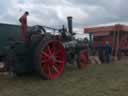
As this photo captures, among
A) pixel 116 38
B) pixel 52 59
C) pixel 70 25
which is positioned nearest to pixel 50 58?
pixel 52 59

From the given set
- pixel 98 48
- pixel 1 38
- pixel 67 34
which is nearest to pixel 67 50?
pixel 67 34

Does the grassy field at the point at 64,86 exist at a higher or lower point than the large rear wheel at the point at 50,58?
lower

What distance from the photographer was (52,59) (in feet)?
22.4

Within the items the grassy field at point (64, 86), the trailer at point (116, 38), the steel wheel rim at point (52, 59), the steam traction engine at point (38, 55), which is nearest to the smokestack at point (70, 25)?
the steam traction engine at point (38, 55)

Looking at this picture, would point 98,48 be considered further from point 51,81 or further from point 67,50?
point 51,81

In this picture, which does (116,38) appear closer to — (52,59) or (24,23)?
(52,59)

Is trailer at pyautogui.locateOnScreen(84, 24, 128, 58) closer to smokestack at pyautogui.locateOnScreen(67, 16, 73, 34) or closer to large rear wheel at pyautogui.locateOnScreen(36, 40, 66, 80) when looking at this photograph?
smokestack at pyautogui.locateOnScreen(67, 16, 73, 34)

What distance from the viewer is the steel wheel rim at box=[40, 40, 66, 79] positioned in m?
6.66

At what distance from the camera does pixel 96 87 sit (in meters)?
5.80

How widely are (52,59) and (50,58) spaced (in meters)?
0.07

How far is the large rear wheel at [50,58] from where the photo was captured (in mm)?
6438

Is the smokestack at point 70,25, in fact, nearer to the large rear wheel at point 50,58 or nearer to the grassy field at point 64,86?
the large rear wheel at point 50,58

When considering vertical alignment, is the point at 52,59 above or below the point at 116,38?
below

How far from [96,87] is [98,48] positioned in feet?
25.0
